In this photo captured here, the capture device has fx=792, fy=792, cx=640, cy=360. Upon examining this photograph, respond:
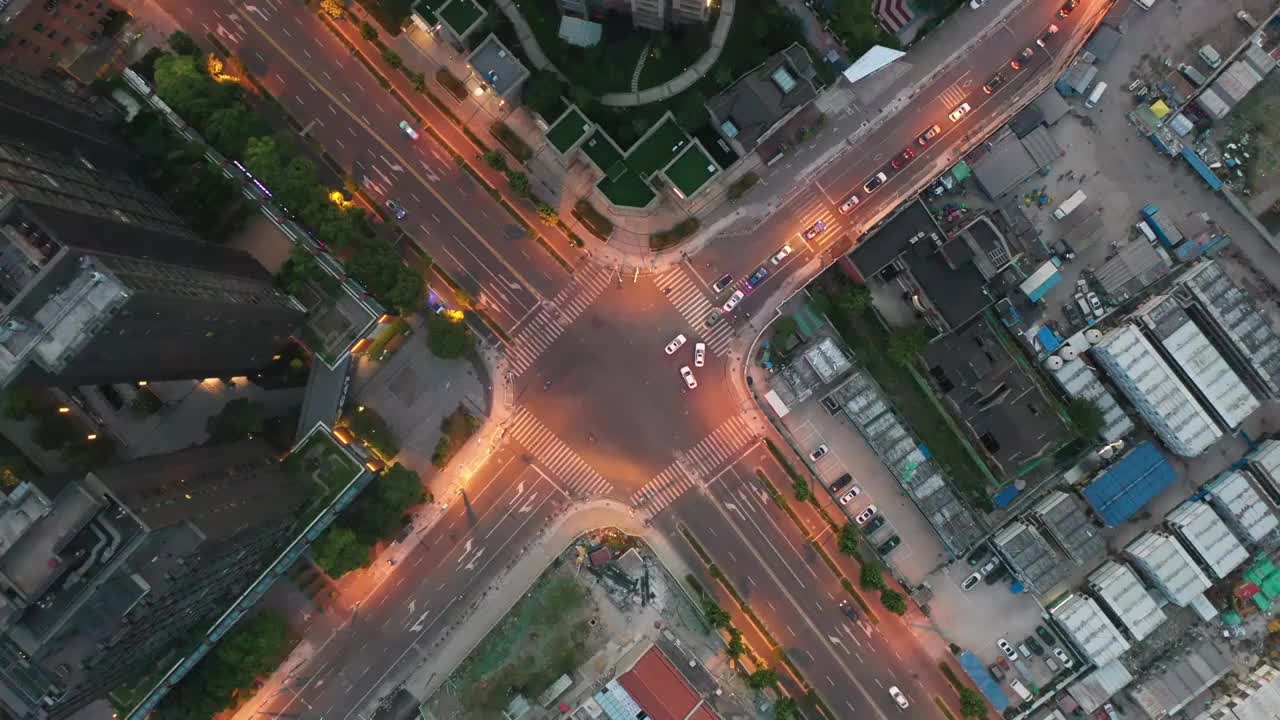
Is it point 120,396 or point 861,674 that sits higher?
point 120,396

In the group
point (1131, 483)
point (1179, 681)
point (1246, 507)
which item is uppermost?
point (1131, 483)

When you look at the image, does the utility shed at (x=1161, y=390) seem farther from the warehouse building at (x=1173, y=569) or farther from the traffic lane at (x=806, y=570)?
the traffic lane at (x=806, y=570)

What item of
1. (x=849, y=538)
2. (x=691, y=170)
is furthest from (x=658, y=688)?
(x=691, y=170)

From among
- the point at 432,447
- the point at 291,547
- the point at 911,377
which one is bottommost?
the point at 291,547

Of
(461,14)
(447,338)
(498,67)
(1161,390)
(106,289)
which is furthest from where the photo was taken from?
(1161,390)

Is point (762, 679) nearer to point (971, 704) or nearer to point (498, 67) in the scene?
point (971, 704)

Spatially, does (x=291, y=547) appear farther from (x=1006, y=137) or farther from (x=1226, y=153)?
(x=1226, y=153)

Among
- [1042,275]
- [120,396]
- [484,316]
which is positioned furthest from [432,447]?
[1042,275]
